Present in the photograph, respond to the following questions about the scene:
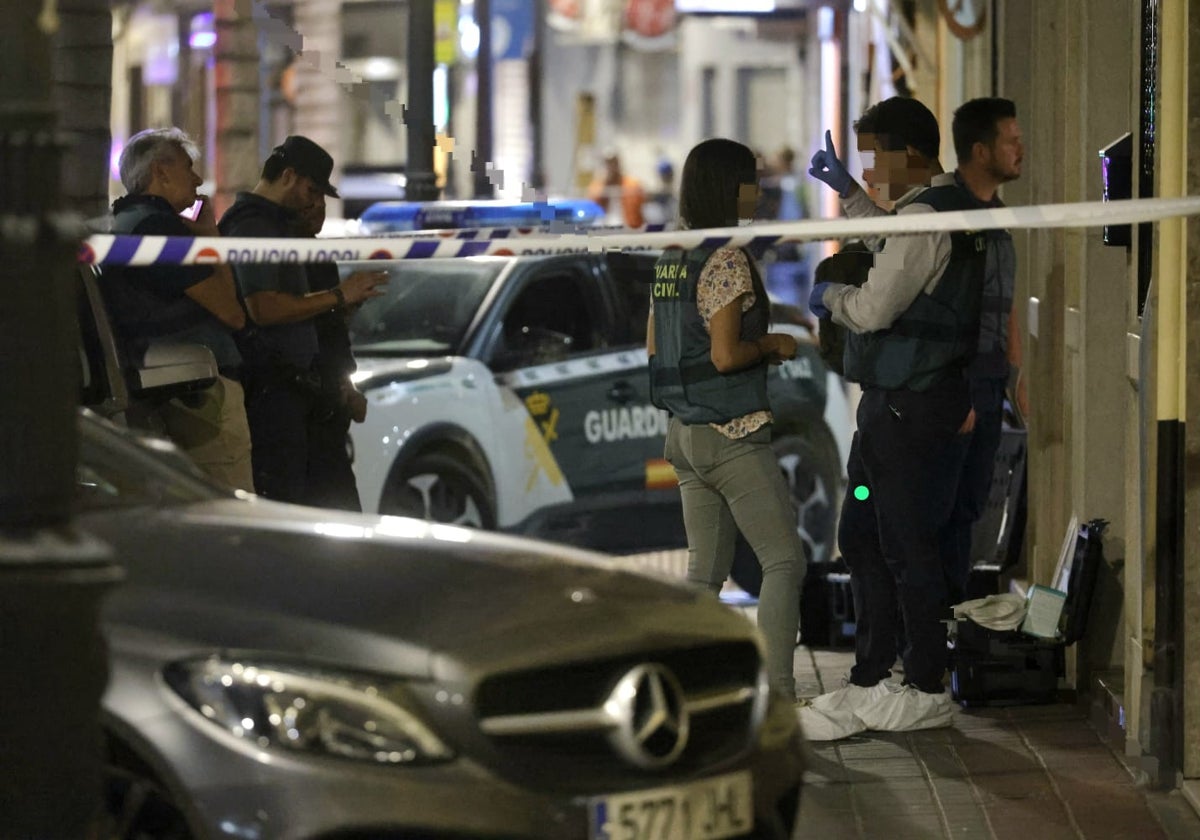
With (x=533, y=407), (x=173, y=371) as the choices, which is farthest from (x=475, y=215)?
(x=173, y=371)

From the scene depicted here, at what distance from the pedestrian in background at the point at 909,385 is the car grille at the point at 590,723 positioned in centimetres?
265


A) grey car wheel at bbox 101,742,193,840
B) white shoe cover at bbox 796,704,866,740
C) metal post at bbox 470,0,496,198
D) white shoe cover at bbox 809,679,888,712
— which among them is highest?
metal post at bbox 470,0,496,198

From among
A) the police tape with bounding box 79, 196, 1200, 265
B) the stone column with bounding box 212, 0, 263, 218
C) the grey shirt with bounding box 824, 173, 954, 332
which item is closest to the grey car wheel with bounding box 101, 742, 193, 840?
the police tape with bounding box 79, 196, 1200, 265

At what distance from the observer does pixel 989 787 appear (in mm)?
7008

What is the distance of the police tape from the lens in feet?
20.8

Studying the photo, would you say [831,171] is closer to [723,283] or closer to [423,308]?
[723,283]

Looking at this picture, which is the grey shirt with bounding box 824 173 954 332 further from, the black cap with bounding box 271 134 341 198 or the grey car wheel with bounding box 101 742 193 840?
the grey car wheel with bounding box 101 742 193 840

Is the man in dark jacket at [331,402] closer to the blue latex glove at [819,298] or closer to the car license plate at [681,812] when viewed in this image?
the blue latex glove at [819,298]

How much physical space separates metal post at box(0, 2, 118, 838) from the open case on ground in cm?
466

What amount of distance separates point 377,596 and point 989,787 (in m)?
3.03

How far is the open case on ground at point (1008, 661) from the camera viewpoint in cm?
809

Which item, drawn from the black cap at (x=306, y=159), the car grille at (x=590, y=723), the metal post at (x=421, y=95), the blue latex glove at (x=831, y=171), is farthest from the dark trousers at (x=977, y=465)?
the metal post at (x=421, y=95)

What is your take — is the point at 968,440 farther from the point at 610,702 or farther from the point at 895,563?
the point at 610,702

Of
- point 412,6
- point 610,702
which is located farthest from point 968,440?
point 412,6
